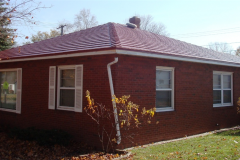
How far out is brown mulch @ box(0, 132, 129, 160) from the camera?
744cm

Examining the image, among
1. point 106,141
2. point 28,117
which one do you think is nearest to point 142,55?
point 106,141

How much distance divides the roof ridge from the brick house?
0.04ft

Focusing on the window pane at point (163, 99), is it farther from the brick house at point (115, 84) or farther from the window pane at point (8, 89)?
the window pane at point (8, 89)

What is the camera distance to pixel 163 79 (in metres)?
9.53

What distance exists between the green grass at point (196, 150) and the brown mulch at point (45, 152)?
3.25ft

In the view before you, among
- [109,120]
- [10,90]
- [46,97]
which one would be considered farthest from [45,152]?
[10,90]

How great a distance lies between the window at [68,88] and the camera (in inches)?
349

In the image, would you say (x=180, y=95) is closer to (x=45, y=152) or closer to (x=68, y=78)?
(x=68, y=78)

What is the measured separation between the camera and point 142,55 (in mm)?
8180

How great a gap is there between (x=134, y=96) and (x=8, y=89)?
21.5 feet

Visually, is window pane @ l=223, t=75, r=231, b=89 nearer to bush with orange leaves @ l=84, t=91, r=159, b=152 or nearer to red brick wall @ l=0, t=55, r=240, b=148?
red brick wall @ l=0, t=55, r=240, b=148

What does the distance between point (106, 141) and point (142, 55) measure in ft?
9.10

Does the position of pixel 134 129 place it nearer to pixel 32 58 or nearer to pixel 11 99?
pixel 32 58

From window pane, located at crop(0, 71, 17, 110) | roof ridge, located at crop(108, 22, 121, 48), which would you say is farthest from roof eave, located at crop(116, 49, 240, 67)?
window pane, located at crop(0, 71, 17, 110)
